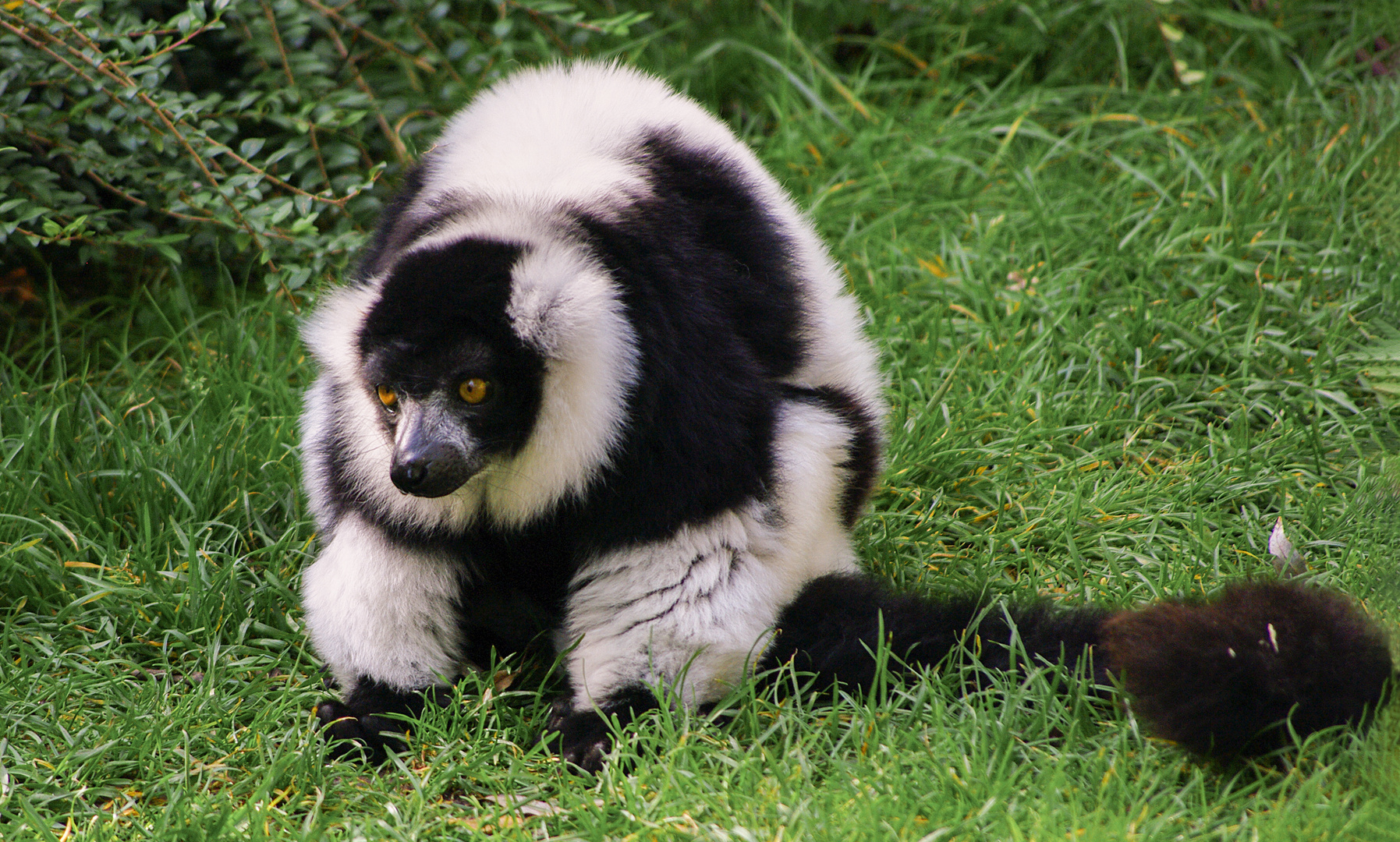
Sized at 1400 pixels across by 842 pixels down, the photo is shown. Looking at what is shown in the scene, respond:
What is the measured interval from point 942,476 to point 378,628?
75.4 inches

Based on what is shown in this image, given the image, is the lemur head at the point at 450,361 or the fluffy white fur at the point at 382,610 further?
the fluffy white fur at the point at 382,610

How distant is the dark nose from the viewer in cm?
277

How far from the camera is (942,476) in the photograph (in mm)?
4086

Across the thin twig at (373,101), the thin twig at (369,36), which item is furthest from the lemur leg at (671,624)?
the thin twig at (369,36)

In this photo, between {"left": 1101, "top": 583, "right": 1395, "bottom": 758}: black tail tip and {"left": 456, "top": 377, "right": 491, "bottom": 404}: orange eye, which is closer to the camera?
{"left": 1101, "top": 583, "right": 1395, "bottom": 758}: black tail tip

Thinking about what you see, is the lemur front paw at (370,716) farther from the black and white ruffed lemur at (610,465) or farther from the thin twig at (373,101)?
the thin twig at (373,101)

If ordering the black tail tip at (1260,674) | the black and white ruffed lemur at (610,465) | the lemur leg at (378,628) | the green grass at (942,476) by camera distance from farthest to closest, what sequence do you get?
the lemur leg at (378,628), the black and white ruffed lemur at (610,465), the green grass at (942,476), the black tail tip at (1260,674)

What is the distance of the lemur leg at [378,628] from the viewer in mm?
3062

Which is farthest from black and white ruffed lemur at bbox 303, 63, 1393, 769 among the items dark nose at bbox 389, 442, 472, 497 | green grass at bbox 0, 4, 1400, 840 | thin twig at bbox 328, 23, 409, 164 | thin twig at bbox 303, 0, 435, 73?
thin twig at bbox 303, 0, 435, 73

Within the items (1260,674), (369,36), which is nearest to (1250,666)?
(1260,674)

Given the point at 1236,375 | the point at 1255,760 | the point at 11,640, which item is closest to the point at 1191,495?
the point at 1236,375

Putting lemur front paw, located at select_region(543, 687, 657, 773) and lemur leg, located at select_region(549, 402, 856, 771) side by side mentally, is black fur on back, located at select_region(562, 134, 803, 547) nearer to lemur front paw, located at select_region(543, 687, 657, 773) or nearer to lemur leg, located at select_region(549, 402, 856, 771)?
lemur leg, located at select_region(549, 402, 856, 771)

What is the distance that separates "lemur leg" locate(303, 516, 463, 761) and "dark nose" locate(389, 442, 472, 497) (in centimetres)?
31

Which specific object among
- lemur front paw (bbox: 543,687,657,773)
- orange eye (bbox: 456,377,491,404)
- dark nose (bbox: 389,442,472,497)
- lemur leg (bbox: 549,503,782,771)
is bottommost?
lemur front paw (bbox: 543,687,657,773)
